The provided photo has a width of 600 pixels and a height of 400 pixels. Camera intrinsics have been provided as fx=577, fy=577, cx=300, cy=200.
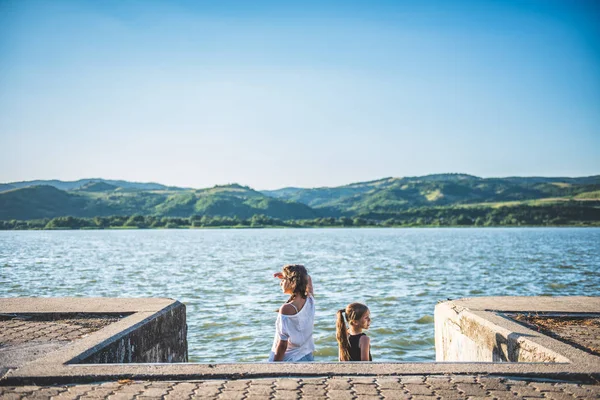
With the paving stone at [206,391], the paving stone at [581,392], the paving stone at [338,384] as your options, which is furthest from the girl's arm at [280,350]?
the paving stone at [581,392]

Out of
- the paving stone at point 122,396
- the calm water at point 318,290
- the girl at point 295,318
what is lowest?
the calm water at point 318,290

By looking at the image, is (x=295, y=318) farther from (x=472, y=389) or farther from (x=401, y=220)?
(x=401, y=220)

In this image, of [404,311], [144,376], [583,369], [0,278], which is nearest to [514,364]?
[583,369]

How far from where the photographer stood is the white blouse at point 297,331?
6871 mm

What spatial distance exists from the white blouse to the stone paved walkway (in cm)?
116

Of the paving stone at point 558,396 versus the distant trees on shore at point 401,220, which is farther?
the distant trees on shore at point 401,220

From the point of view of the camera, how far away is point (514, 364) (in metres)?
6.16

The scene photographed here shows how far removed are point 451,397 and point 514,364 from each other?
1.37m

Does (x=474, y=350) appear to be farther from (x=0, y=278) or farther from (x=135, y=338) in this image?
(x=0, y=278)

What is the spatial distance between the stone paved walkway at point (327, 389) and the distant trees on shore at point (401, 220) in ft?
541

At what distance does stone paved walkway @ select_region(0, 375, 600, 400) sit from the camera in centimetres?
519

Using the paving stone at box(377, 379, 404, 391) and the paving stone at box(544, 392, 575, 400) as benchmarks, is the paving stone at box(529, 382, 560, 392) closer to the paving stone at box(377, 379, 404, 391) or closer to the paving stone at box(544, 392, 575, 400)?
Answer: the paving stone at box(544, 392, 575, 400)

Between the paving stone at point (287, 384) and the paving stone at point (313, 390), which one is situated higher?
the paving stone at point (287, 384)

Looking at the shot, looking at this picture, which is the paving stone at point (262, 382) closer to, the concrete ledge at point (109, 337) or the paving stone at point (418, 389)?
the paving stone at point (418, 389)
